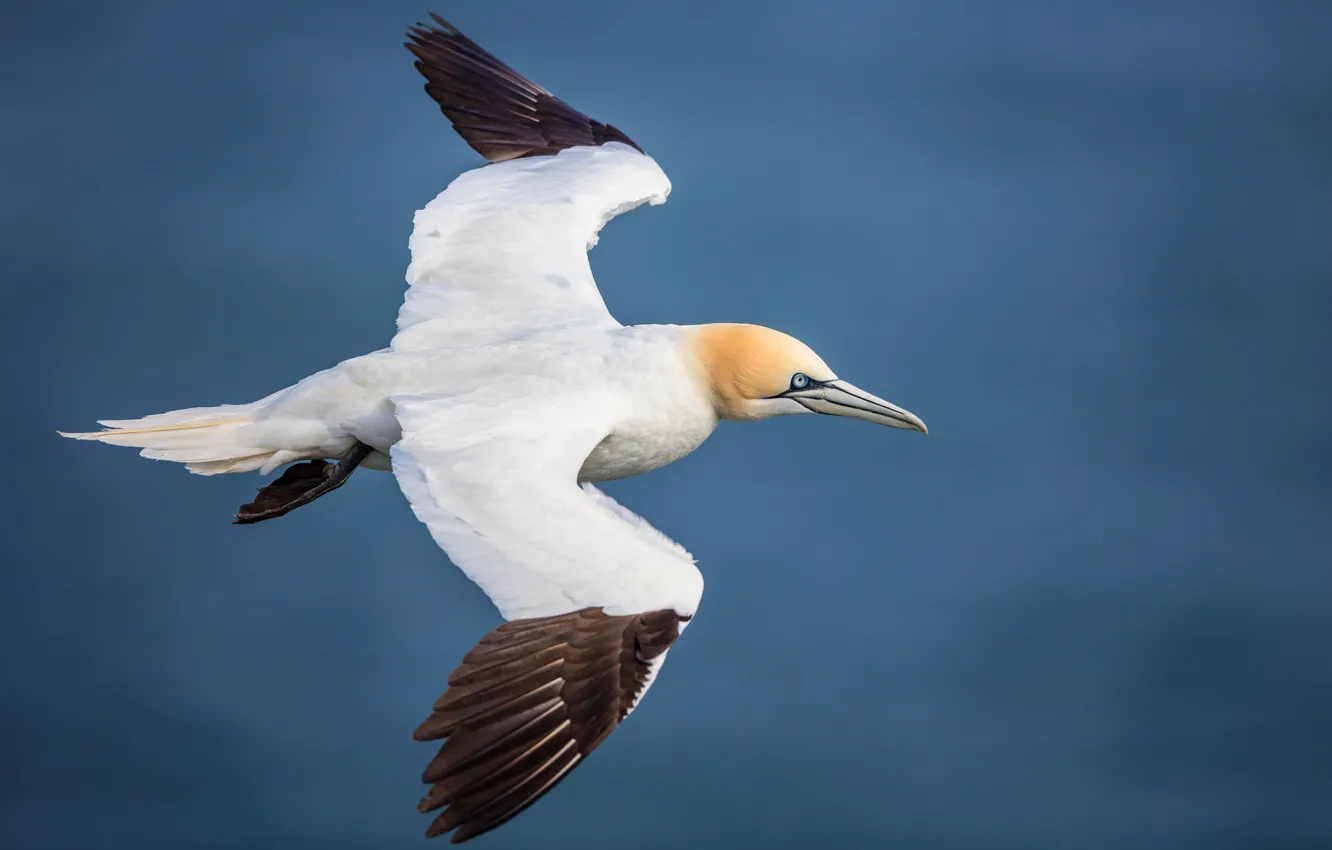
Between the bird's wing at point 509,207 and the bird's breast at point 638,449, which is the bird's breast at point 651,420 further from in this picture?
the bird's wing at point 509,207

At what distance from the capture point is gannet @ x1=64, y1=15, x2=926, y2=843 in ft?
21.4

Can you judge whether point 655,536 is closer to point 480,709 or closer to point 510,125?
point 480,709

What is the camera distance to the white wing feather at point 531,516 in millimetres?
6699

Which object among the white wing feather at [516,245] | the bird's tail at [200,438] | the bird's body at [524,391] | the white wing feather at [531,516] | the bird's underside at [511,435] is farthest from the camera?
the white wing feather at [516,245]

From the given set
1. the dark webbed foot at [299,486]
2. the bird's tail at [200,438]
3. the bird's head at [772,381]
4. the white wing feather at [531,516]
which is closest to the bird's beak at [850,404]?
the bird's head at [772,381]

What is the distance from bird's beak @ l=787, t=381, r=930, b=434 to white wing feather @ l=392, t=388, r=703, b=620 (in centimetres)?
120

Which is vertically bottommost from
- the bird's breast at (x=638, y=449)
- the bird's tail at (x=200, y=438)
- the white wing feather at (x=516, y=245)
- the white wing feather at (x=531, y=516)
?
the white wing feather at (x=531, y=516)

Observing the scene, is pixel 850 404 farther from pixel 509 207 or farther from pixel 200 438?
pixel 200 438

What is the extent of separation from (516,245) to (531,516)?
2353 millimetres

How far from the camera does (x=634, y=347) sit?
26.0 feet

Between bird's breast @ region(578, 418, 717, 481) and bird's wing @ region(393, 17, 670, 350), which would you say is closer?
bird's breast @ region(578, 418, 717, 481)

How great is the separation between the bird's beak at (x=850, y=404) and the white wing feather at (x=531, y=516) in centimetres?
120

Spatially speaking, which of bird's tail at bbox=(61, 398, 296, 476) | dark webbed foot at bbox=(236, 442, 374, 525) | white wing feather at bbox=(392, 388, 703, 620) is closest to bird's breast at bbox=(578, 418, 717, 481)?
white wing feather at bbox=(392, 388, 703, 620)

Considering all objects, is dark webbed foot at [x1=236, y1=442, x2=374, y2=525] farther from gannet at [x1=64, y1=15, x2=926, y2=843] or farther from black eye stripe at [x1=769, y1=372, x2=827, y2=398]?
black eye stripe at [x1=769, y1=372, x2=827, y2=398]
